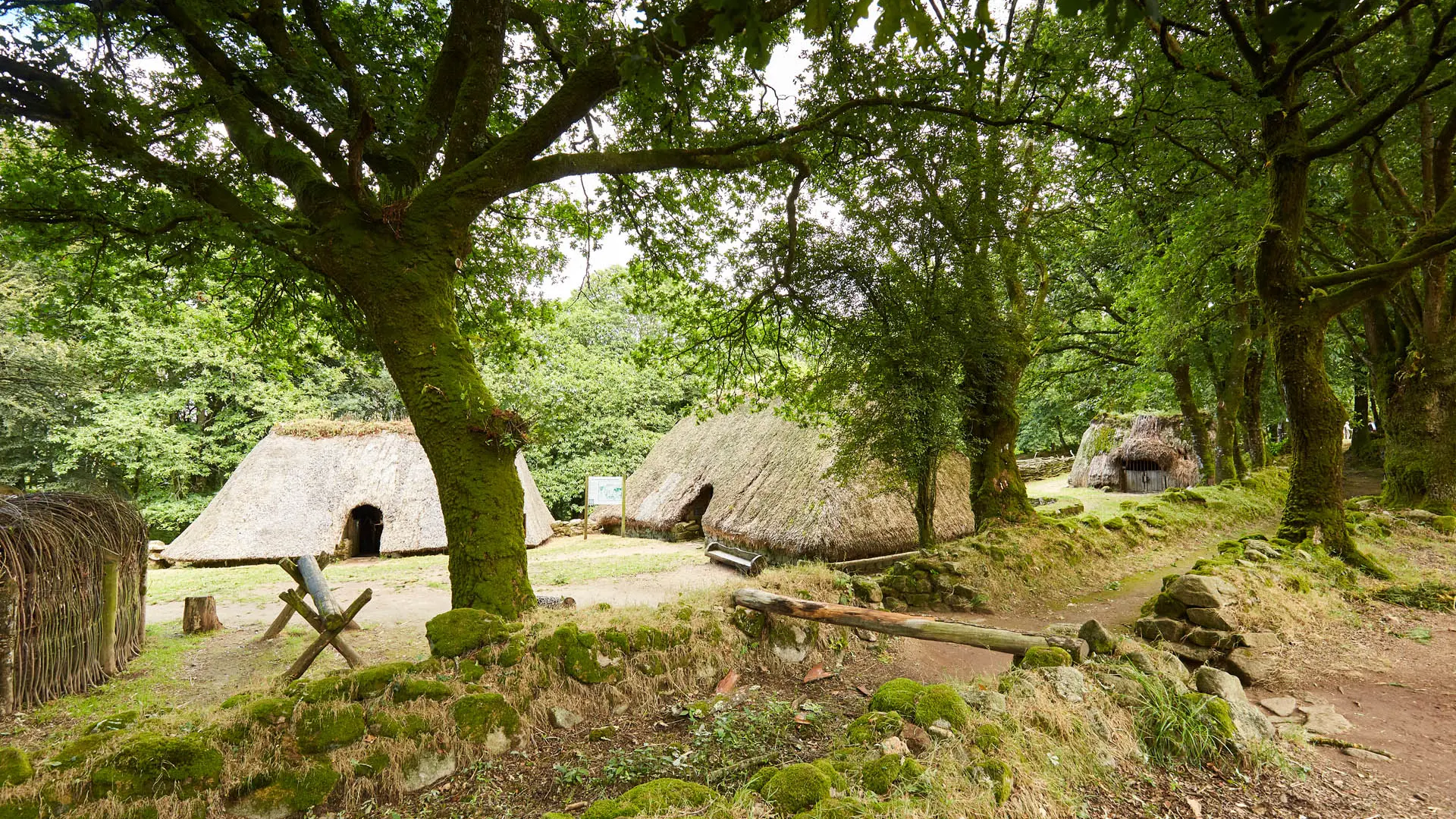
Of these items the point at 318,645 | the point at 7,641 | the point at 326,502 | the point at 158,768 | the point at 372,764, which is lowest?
the point at 372,764

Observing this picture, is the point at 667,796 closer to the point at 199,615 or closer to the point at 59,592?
the point at 59,592

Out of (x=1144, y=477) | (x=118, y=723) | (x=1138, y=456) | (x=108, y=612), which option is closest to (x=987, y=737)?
(x=118, y=723)

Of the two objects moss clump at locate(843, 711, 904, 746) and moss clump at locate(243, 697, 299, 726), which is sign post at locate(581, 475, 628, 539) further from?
moss clump at locate(843, 711, 904, 746)

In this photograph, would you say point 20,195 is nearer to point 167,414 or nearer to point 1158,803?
point 1158,803

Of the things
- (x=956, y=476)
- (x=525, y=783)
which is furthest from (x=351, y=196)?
(x=956, y=476)

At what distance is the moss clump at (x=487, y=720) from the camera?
3.17m

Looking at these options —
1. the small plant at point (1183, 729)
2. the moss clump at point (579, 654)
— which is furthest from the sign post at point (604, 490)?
the small plant at point (1183, 729)

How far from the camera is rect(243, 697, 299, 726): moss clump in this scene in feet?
9.34

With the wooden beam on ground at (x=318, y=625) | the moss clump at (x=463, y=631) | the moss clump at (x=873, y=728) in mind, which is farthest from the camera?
A: the wooden beam on ground at (x=318, y=625)

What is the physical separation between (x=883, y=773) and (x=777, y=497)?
27.4 ft

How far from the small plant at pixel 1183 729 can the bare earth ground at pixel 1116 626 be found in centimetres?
12

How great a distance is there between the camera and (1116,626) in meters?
5.56

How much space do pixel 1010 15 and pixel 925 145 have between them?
2.56m

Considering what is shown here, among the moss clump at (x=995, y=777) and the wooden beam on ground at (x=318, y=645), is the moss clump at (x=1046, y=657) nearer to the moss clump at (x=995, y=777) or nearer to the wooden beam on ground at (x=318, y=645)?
the moss clump at (x=995, y=777)
